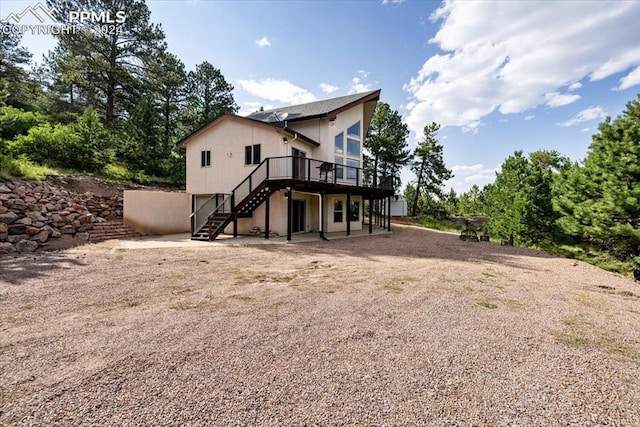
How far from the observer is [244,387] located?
2.38 meters

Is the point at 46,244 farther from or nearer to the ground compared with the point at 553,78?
nearer to the ground

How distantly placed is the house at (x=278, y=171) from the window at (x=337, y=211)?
0.06 m

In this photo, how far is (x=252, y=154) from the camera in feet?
46.7

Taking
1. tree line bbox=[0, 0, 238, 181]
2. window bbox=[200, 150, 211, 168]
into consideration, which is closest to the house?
window bbox=[200, 150, 211, 168]

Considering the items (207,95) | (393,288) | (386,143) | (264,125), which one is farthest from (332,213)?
(207,95)

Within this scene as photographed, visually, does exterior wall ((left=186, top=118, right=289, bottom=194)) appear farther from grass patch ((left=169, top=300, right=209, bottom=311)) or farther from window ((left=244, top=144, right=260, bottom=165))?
grass patch ((left=169, top=300, right=209, bottom=311))

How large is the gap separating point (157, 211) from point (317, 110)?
10456mm

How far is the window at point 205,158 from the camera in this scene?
1545cm

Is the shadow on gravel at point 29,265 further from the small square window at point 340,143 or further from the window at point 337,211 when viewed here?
the small square window at point 340,143

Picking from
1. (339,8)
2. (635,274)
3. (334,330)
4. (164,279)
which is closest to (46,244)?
(164,279)

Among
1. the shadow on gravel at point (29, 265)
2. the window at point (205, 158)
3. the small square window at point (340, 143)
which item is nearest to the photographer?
the shadow on gravel at point (29, 265)

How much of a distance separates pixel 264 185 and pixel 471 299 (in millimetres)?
9506


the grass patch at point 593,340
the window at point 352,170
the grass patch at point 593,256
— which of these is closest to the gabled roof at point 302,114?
the window at point 352,170

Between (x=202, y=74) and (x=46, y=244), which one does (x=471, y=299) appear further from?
(x=202, y=74)
